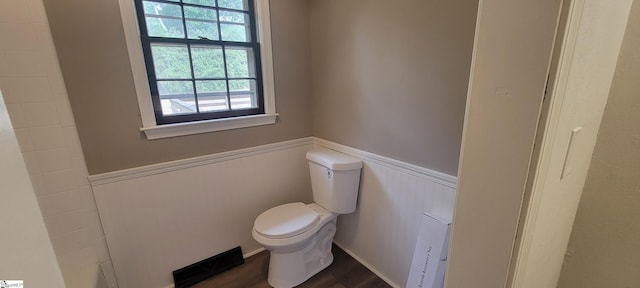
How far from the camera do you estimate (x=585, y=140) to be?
719 millimetres

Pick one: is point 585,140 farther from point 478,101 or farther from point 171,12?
point 171,12

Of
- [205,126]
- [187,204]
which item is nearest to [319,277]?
[187,204]

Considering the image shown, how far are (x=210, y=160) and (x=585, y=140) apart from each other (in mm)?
1793

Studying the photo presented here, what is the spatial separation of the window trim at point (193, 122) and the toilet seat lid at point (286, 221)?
2.13 feet

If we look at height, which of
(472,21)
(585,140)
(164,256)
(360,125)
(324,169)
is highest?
(472,21)

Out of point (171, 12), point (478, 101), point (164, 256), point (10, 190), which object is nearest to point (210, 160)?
point (164, 256)

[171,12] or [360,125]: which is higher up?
[171,12]

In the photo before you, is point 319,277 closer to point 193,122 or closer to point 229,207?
point 229,207

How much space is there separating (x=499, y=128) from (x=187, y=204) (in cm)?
177

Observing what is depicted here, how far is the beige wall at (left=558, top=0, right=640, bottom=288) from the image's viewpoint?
746 mm

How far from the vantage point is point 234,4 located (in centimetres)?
171

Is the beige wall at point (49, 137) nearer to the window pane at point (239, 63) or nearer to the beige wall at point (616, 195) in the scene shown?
the window pane at point (239, 63)

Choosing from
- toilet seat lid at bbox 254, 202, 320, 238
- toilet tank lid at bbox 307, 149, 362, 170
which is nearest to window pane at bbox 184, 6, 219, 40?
toilet tank lid at bbox 307, 149, 362, 170

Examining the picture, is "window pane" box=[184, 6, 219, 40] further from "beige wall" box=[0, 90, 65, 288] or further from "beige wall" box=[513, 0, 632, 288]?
"beige wall" box=[513, 0, 632, 288]
